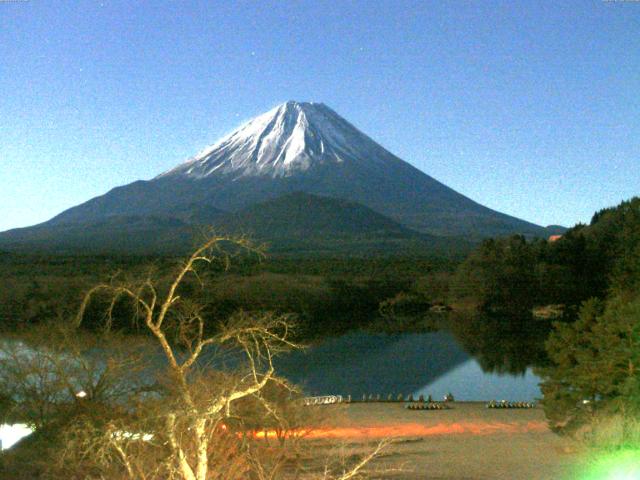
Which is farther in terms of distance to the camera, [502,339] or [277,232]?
[277,232]

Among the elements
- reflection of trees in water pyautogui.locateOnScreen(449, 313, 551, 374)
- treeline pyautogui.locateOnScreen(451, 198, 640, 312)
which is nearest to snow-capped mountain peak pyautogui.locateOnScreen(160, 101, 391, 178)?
treeline pyautogui.locateOnScreen(451, 198, 640, 312)

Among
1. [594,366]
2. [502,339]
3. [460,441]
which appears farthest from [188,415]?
[502,339]

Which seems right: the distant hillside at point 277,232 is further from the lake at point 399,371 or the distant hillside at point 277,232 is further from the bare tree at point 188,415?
the bare tree at point 188,415

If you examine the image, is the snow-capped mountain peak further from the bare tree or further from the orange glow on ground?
the bare tree

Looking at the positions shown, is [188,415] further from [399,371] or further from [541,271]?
[541,271]

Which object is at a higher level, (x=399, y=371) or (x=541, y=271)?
(x=541, y=271)

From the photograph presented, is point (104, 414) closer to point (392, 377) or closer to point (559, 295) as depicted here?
point (392, 377)
